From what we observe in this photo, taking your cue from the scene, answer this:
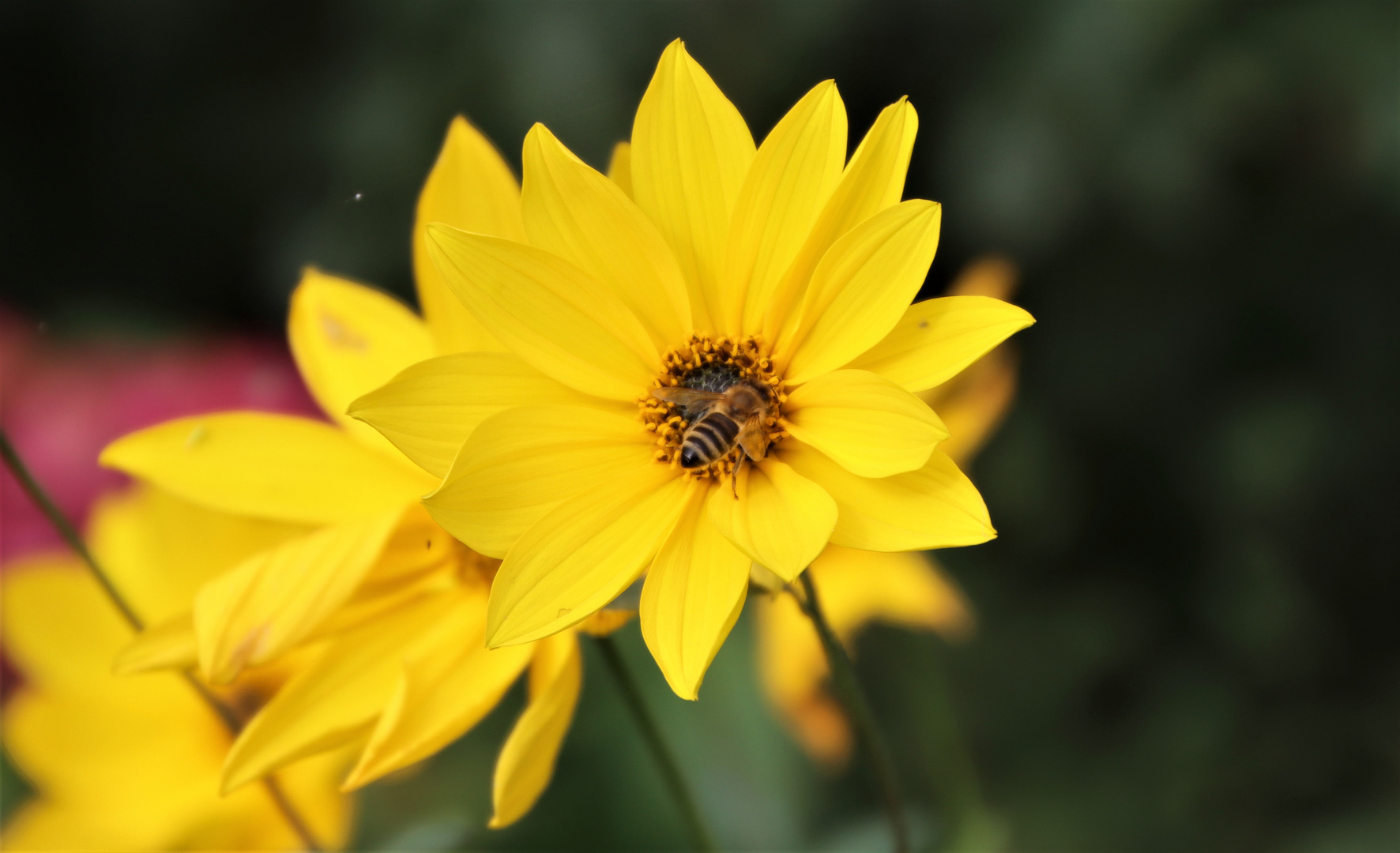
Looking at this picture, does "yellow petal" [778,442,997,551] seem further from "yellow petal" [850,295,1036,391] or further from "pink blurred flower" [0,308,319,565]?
"pink blurred flower" [0,308,319,565]

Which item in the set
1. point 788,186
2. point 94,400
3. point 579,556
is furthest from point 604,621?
point 94,400

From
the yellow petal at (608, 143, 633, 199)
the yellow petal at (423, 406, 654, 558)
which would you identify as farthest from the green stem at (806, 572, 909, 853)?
the yellow petal at (608, 143, 633, 199)

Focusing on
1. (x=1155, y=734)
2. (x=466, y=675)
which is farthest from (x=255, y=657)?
(x=1155, y=734)

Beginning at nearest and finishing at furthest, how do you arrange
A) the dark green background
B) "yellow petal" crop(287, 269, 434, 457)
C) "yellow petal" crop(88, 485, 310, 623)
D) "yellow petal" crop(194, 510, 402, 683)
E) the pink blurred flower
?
"yellow petal" crop(194, 510, 402, 683)
"yellow petal" crop(287, 269, 434, 457)
"yellow petal" crop(88, 485, 310, 623)
the pink blurred flower
the dark green background

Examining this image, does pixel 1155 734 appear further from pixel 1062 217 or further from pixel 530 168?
pixel 530 168

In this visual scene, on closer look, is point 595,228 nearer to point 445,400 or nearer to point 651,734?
point 445,400

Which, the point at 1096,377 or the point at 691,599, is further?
the point at 1096,377
